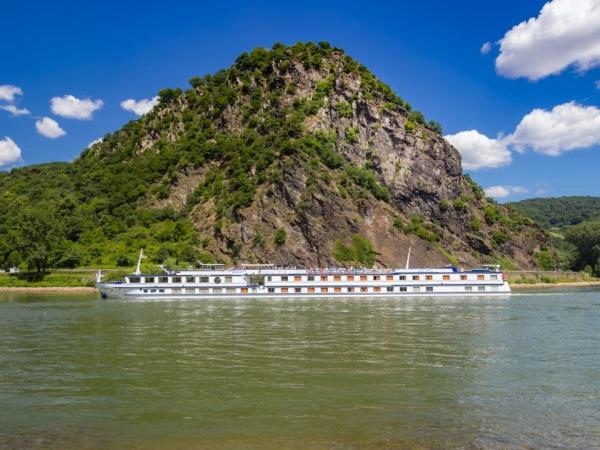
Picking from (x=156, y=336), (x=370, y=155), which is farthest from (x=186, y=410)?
(x=370, y=155)

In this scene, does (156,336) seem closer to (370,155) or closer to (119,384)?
(119,384)

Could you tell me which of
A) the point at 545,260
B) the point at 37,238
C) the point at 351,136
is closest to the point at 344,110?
the point at 351,136

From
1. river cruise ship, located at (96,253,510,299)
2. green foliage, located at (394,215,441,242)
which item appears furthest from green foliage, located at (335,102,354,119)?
river cruise ship, located at (96,253,510,299)

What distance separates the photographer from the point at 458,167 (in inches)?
5079

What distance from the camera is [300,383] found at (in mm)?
23078

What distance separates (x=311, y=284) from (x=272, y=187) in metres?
36.1

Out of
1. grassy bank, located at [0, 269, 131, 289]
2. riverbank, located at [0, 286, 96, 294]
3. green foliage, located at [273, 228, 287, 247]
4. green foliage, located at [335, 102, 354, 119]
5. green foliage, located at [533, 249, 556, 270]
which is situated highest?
green foliage, located at [335, 102, 354, 119]

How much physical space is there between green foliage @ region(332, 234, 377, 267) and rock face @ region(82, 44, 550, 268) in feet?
2.49

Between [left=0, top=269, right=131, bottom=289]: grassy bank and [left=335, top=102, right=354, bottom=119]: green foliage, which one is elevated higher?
[left=335, top=102, right=354, bottom=119]: green foliage

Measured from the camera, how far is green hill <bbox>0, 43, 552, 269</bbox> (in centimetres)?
9881

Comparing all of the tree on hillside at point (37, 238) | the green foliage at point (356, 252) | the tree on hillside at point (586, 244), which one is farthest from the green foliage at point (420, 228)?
the tree on hillside at point (37, 238)

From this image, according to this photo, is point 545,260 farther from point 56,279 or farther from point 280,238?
point 56,279

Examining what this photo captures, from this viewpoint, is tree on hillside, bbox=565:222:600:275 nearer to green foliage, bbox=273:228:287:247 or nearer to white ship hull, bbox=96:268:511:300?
white ship hull, bbox=96:268:511:300

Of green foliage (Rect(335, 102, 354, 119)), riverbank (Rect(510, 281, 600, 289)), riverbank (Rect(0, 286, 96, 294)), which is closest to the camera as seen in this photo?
riverbank (Rect(0, 286, 96, 294))
